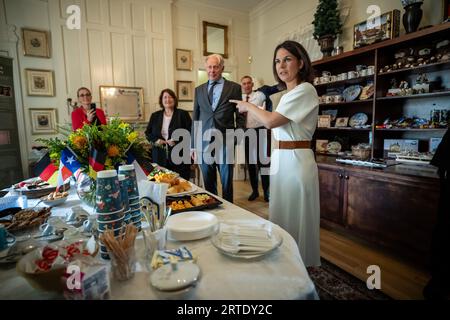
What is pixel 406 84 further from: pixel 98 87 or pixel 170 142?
pixel 98 87

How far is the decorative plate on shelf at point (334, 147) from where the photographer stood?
10.2 feet

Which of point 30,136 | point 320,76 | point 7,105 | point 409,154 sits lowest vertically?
point 409,154

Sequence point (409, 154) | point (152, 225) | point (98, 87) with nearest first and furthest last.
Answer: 1. point (152, 225)
2. point (409, 154)
3. point (98, 87)

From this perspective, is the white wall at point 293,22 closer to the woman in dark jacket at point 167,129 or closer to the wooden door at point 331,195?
the wooden door at point 331,195

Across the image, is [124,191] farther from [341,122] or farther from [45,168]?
[341,122]

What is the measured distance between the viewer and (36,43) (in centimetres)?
357

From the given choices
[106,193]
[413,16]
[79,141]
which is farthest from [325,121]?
[106,193]

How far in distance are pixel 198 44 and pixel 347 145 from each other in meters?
3.42

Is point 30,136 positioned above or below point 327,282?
above

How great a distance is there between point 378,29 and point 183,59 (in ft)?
10.8

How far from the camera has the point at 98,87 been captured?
157 inches

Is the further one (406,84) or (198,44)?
(198,44)

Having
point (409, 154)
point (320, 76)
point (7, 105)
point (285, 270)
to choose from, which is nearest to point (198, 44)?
→ point (320, 76)

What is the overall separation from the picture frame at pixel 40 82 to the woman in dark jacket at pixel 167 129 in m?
1.81
